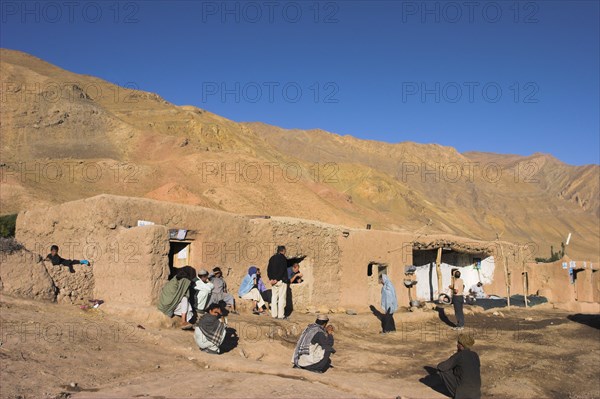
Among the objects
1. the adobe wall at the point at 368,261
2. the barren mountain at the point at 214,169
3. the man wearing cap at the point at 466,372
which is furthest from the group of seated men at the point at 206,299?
the barren mountain at the point at 214,169

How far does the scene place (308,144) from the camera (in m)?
80.1

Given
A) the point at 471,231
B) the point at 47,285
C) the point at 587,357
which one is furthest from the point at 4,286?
the point at 471,231

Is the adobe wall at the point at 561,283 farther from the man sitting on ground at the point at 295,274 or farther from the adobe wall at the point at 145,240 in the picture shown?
the man sitting on ground at the point at 295,274

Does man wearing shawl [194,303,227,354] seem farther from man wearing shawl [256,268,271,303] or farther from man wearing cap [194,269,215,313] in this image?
man wearing shawl [256,268,271,303]

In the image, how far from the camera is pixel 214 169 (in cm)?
3741

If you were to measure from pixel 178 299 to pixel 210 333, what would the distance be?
1.40 m

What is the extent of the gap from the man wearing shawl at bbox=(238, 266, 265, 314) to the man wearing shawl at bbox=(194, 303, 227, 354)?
11.5 ft

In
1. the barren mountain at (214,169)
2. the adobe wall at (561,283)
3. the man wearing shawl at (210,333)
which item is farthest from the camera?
the barren mountain at (214,169)

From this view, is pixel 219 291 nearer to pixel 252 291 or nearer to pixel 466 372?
pixel 252 291

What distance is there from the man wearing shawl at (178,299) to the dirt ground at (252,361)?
0.43m

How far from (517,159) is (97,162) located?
11129 cm

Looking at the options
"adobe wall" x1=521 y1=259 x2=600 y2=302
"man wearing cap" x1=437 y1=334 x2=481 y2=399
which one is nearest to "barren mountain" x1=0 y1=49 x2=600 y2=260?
"adobe wall" x1=521 y1=259 x2=600 y2=302

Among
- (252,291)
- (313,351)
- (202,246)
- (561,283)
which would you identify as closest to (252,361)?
(313,351)

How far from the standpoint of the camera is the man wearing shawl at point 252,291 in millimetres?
12195
